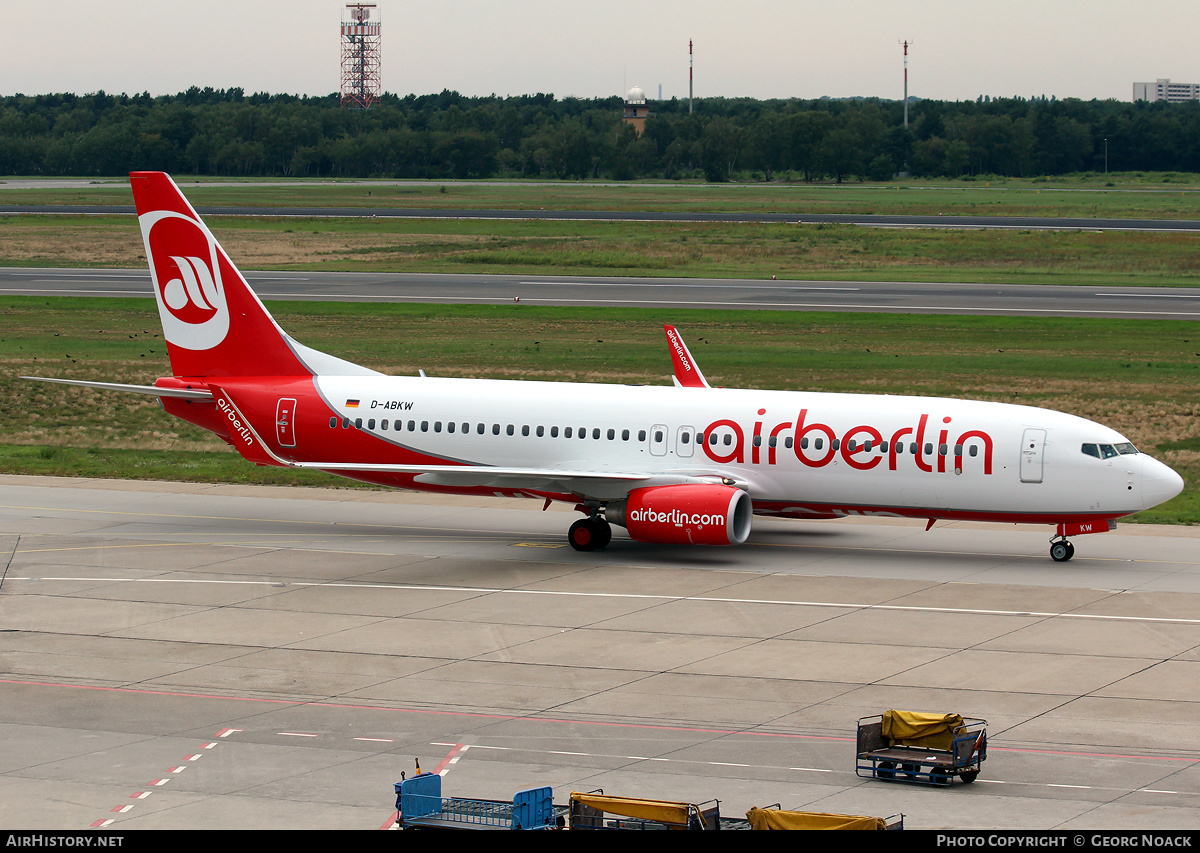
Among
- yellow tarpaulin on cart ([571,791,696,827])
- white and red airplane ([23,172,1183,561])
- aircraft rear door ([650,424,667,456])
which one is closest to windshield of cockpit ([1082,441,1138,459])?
white and red airplane ([23,172,1183,561])

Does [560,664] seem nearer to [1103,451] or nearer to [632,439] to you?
[632,439]

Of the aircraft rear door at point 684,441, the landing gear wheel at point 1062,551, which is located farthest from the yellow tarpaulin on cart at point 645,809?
the landing gear wheel at point 1062,551

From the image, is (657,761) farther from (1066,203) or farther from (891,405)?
(1066,203)

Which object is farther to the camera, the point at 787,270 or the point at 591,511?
the point at 787,270

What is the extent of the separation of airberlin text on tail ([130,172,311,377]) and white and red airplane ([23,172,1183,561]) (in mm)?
48

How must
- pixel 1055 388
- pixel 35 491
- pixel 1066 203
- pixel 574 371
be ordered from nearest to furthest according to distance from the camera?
pixel 35 491, pixel 1055 388, pixel 574 371, pixel 1066 203

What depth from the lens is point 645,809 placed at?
17.5 m

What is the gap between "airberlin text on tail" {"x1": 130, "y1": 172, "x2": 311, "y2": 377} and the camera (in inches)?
1615

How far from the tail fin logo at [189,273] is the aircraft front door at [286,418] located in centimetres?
282

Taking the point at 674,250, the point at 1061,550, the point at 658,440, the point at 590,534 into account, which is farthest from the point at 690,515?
the point at 674,250

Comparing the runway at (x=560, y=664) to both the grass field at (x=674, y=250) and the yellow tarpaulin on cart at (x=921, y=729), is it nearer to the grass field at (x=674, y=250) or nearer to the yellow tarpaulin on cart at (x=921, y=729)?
the yellow tarpaulin on cart at (x=921, y=729)
